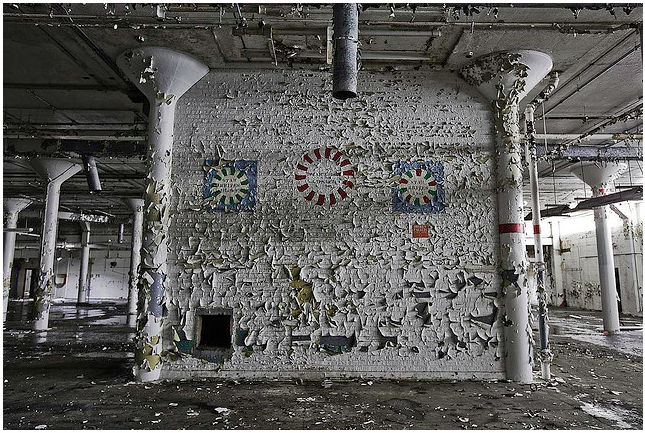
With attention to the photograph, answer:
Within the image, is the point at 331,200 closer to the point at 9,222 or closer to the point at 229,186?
the point at 229,186

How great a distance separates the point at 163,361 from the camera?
203 inches

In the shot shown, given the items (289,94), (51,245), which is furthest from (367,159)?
(51,245)

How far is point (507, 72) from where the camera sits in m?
5.34

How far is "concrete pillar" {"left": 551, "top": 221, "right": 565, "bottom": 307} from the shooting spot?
61.0 ft

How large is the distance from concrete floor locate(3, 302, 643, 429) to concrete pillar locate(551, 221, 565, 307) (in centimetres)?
1357

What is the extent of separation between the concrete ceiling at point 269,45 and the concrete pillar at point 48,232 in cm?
203

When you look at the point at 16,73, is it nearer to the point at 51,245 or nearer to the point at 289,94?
the point at 289,94

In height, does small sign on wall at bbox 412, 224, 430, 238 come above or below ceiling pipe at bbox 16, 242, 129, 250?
below

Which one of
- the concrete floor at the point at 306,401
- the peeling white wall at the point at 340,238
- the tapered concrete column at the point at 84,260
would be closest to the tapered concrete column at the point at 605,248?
the concrete floor at the point at 306,401

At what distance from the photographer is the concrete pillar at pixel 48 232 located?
931cm

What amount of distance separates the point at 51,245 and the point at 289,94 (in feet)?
22.7

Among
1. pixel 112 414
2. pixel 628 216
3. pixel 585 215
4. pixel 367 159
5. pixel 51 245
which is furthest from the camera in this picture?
pixel 585 215

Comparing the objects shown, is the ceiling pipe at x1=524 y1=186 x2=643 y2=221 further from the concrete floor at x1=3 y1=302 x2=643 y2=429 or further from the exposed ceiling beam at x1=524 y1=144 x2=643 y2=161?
the concrete floor at x1=3 y1=302 x2=643 y2=429

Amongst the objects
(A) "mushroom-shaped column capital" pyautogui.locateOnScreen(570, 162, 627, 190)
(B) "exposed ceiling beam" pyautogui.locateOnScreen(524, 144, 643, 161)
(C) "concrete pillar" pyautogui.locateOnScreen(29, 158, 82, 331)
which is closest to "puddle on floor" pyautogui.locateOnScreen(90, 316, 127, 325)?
(C) "concrete pillar" pyautogui.locateOnScreen(29, 158, 82, 331)
